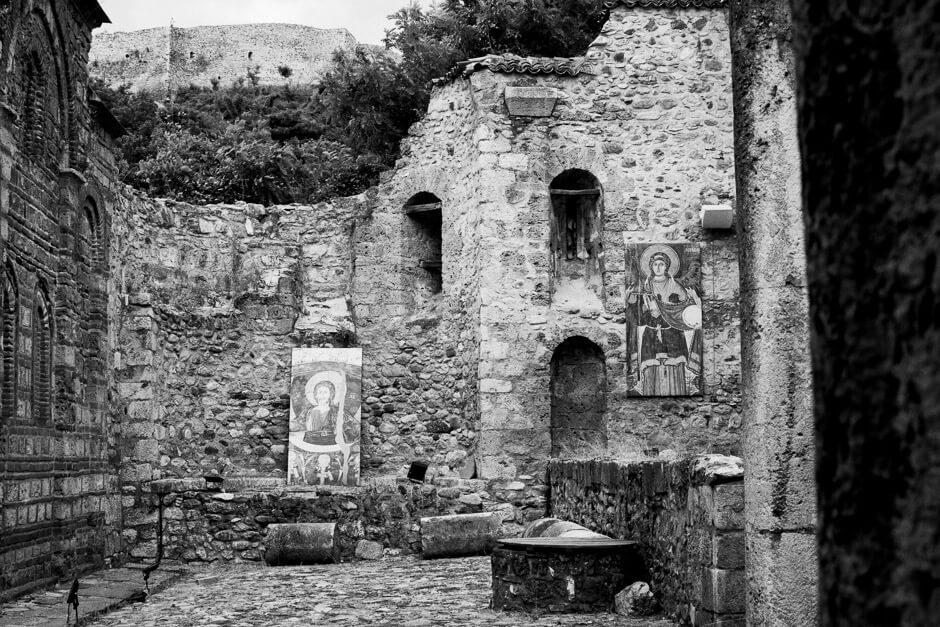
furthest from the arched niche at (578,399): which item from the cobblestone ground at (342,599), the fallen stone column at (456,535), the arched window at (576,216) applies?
the cobblestone ground at (342,599)

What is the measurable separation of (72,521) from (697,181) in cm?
838

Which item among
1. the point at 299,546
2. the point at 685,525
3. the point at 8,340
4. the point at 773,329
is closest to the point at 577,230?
the point at 299,546

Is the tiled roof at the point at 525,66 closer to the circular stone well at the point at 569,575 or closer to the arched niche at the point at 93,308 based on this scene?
the arched niche at the point at 93,308

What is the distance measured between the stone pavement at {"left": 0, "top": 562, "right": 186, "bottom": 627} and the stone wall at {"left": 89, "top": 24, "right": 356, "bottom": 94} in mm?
37133

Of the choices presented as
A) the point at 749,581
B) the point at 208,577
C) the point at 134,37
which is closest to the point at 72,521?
the point at 208,577

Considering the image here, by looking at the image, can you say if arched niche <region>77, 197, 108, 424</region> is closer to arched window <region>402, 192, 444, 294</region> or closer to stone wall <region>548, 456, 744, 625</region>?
arched window <region>402, 192, 444, 294</region>

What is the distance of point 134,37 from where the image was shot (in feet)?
157

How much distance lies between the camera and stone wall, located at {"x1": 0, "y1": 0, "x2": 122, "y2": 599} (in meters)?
8.90

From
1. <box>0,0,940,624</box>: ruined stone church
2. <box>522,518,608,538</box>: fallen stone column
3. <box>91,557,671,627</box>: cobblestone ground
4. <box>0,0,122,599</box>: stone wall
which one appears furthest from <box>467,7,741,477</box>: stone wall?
<box>0,0,122,599</box>: stone wall

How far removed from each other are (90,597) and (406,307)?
23.4 ft

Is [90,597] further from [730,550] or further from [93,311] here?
[730,550]

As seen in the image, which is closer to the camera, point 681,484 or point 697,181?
point 681,484

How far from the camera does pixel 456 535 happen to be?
1144 centimetres

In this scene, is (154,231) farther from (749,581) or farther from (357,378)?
(749,581)
